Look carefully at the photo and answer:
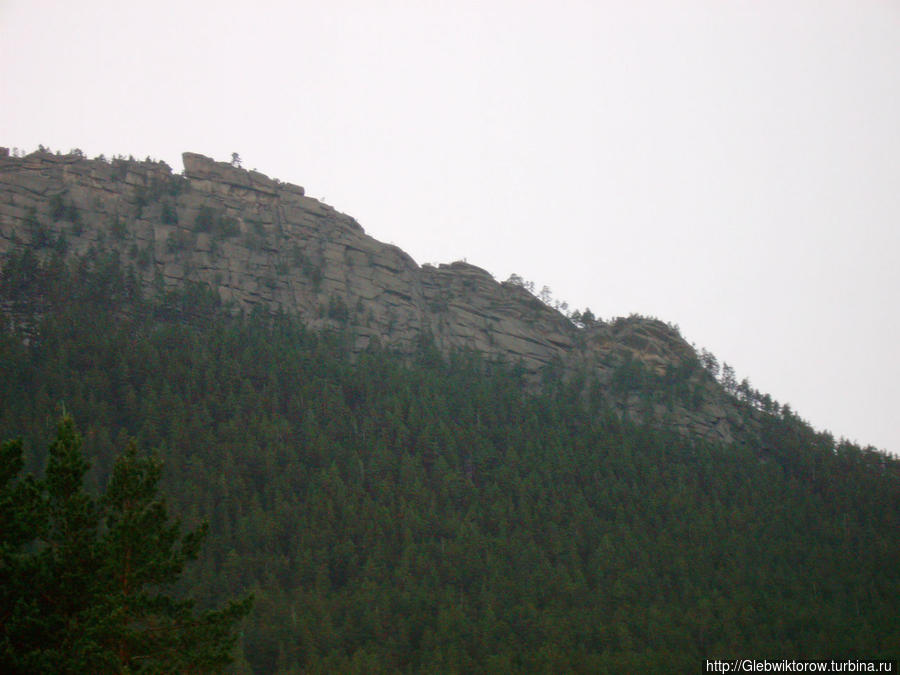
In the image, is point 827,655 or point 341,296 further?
point 341,296

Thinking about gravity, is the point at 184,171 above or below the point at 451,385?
above

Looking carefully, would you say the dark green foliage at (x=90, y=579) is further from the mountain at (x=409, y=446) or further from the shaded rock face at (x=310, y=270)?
the shaded rock face at (x=310, y=270)

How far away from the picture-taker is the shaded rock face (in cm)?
10850

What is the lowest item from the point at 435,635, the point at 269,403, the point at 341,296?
the point at 435,635

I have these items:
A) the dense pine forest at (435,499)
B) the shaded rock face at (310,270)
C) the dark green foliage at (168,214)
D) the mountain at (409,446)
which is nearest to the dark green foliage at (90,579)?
the dense pine forest at (435,499)

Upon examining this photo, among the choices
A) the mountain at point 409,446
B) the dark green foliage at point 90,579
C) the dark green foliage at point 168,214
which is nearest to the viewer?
the dark green foliage at point 90,579

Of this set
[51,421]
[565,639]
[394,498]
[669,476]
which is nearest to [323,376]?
[394,498]

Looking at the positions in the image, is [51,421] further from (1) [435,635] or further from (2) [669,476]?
(2) [669,476]

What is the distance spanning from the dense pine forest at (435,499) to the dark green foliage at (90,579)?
2397 cm

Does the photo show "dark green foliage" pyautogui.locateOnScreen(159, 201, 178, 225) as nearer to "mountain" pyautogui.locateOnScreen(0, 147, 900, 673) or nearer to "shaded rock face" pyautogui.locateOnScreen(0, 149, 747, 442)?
"shaded rock face" pyautogui.locateOnScreen(0, 149, 747, 442)

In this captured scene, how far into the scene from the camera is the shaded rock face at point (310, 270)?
10850 centimetres

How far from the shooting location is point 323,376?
91.9m

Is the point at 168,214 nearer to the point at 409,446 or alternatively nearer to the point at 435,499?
the point at 409,446

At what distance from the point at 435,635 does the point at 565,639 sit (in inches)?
323
